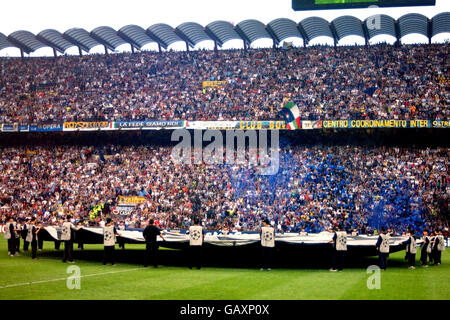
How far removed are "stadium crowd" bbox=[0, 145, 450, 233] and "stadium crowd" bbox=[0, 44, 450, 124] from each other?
11.8 ft

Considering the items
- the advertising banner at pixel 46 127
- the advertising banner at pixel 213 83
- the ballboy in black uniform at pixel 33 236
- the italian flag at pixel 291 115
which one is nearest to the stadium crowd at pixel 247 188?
the italian flag at pixel 291 115

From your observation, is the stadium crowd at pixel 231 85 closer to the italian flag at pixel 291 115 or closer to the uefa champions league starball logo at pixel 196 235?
the italian flag at pixel 291 115

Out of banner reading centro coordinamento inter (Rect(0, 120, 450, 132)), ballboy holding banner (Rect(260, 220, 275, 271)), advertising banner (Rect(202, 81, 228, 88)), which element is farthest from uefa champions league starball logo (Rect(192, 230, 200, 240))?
advertising banner (Rect(202, 81, 228, 88))

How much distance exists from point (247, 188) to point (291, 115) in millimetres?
7448

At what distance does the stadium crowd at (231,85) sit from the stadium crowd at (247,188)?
11.8ft

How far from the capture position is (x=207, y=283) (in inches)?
515

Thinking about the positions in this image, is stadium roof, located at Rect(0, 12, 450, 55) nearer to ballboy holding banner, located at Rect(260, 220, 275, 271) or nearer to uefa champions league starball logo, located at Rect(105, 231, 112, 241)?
ballboy holding banner, located at Rect(260, 220, 275, 271)

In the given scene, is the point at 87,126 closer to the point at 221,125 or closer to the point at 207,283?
the point at 221,125

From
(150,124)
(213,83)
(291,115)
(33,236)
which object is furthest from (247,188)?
(33,236)

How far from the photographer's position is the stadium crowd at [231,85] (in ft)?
128

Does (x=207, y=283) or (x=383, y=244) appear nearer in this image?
(x=207, y=283)

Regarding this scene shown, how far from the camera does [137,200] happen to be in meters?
37.4

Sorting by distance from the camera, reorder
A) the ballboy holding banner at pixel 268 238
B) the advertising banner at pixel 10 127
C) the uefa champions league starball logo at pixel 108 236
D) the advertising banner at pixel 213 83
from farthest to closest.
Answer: the advertising banner at pixel 213 83, the advertising banner at pixel 10 127, the uefa champions league starball logo at pixel 108 236, the ballboy holding banner at pixel 268 238

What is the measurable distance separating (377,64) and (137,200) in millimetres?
24038
